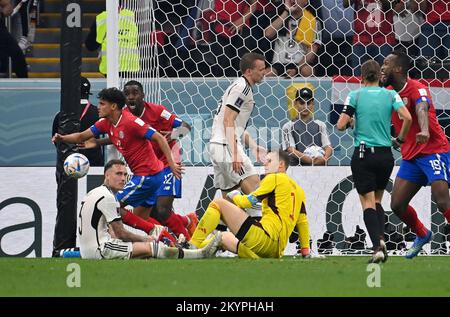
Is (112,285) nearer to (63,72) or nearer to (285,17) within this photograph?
(63,72)

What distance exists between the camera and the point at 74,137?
13.0m

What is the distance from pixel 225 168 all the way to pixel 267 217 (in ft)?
5.07

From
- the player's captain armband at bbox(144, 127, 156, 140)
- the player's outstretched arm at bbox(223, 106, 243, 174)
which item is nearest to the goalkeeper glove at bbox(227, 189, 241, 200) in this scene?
the player's outstretched arm at bbox(223, 106, 243, 174)

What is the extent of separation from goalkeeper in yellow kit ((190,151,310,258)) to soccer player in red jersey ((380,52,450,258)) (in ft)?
3.73

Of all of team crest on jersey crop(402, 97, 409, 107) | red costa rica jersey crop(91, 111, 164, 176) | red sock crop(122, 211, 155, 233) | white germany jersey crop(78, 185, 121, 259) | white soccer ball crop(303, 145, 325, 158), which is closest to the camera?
white germany jersey crop(78, 185, 121, 259)

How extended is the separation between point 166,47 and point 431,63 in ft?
10.6

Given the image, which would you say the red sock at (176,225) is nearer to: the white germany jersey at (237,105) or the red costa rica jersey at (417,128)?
the white germany jersey at (237,105)

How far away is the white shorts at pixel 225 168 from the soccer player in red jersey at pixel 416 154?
1599 mm

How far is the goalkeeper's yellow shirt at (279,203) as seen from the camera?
38.8 feet

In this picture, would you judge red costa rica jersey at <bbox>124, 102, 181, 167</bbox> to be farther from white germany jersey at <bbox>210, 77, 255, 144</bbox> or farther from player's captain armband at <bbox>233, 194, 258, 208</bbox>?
player's captain armband at <bbox>233, 194, 258, 208</bbox>

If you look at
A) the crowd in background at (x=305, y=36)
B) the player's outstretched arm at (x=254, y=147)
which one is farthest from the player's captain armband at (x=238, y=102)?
the crowd in background at (x=305, y=36)

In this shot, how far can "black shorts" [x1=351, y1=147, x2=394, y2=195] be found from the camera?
11.6m

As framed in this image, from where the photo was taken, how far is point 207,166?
14.8 meters

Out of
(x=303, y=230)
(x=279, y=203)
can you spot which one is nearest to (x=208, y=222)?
(x=279, y=203)
